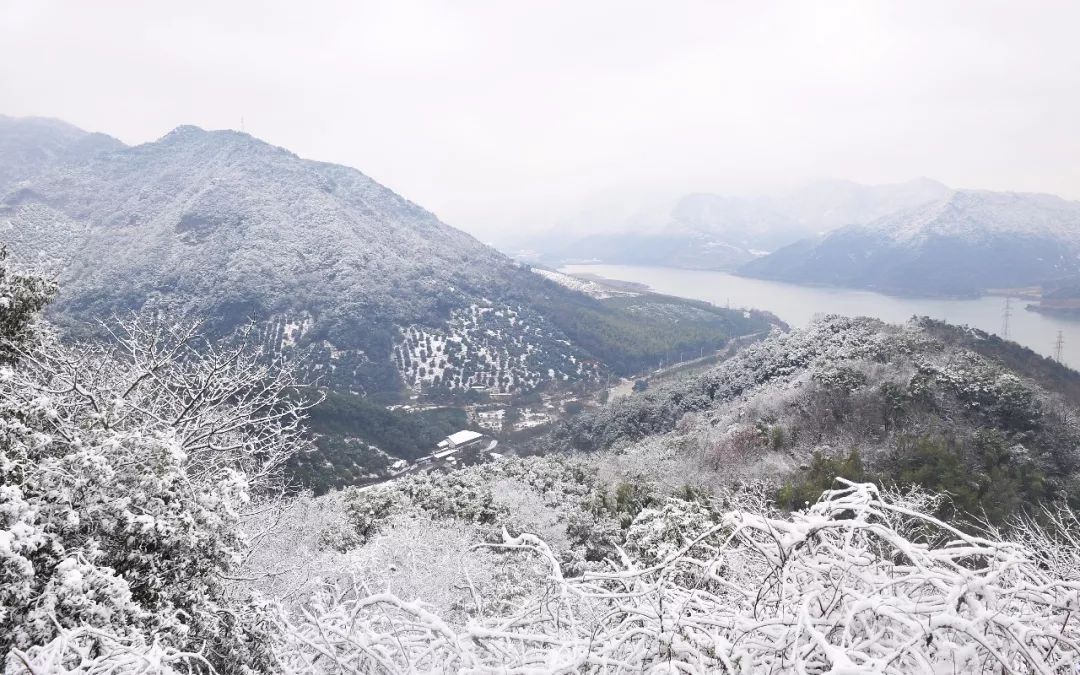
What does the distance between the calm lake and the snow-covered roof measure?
5184cm

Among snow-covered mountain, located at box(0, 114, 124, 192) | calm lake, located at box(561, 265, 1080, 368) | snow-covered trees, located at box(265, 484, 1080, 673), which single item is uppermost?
snow-covered mountain, located at box(0, 114, 124, 192)

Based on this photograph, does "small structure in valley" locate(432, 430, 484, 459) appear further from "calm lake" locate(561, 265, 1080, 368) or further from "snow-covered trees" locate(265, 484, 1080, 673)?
"calm lake" locate(561, 265, 1080, 368)

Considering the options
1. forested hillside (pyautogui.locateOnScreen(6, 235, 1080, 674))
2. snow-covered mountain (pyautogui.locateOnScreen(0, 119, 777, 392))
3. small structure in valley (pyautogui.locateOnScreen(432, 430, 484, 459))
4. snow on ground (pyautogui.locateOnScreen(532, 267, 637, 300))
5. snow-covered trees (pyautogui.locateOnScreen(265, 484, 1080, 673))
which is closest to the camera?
snow-covered trees (pyautogui.locateOnScreen(265, 484, 1080, 673))

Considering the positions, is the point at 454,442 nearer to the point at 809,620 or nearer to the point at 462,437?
the point at 462,437

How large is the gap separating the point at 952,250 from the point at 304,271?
15415 cm

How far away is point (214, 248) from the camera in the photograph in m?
89.8

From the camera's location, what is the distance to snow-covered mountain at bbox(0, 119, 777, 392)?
7156 cm

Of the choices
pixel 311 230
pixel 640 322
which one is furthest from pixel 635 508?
pixel 311 230

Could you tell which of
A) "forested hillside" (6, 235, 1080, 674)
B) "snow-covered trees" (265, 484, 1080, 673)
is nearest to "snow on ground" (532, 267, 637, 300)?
"forested hillside" (6, 235, 1080, 674)

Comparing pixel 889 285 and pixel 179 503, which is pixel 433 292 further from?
pixel 889 285

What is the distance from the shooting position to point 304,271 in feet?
295

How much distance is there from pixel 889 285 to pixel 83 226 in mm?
161134

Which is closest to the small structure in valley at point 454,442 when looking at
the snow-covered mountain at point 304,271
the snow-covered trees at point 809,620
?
the snow-covered mountain at point 304,271

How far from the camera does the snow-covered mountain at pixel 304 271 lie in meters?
71.6
